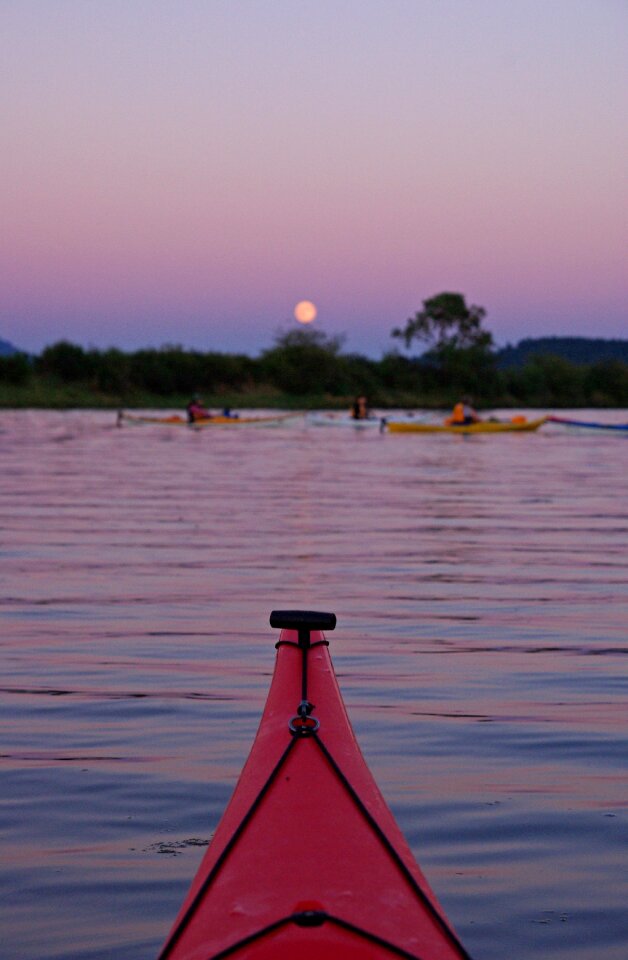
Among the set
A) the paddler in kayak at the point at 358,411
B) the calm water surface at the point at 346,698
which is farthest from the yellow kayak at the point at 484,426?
the calm water surface at the point at 346,698

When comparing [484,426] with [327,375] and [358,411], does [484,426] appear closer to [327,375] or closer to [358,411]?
[358,411]

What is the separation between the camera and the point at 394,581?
40.4 ft

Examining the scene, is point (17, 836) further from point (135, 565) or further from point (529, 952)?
point (135, 565)

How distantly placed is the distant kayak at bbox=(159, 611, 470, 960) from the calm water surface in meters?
0.67

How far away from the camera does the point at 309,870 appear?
3557mm

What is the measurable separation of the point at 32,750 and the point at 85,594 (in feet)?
16.1

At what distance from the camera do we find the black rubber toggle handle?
4.93 meters

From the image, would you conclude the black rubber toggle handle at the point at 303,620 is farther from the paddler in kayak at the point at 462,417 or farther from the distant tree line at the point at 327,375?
the distant tree line at the point at 327,375


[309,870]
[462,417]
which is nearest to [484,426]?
[462,417]

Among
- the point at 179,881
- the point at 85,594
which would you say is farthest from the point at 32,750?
the point at 85,594

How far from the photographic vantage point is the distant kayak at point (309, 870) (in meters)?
3.15

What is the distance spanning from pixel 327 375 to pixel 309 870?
93.7 meters

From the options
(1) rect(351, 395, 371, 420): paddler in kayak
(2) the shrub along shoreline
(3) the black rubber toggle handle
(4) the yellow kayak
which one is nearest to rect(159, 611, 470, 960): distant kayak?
(3) the black rubber toggle handle

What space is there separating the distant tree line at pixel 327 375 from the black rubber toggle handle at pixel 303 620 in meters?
82.3
